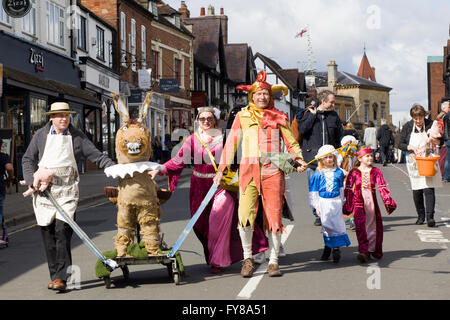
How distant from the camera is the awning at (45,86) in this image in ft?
63.0

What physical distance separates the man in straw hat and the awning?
12596 millimetres

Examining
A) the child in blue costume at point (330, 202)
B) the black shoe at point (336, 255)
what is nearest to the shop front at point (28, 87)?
the child in blue costume at point (330, 202)

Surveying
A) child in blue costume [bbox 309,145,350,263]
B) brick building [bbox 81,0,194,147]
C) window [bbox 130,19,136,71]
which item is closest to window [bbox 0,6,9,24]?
brick building [bbox 81,0,194,147]

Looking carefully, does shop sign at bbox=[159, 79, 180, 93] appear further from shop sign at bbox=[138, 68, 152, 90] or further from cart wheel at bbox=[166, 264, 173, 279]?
cart wheel at bbox=[166, 264, 173, 279]

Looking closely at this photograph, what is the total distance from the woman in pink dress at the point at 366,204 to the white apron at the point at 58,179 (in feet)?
10.5

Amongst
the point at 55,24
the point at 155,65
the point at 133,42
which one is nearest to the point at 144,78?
the point at 133,42

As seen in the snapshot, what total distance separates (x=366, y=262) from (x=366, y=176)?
1.09m

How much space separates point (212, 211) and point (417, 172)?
15.1 ft

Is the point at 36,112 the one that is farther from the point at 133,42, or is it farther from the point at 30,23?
the point at 133,42

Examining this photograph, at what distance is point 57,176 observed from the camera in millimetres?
6523

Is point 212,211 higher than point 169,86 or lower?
lower

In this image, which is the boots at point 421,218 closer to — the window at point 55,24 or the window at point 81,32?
the window at point 55,24

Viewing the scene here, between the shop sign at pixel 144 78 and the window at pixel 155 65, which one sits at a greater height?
the window at pixel 155 65

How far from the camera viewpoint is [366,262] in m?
7.56
